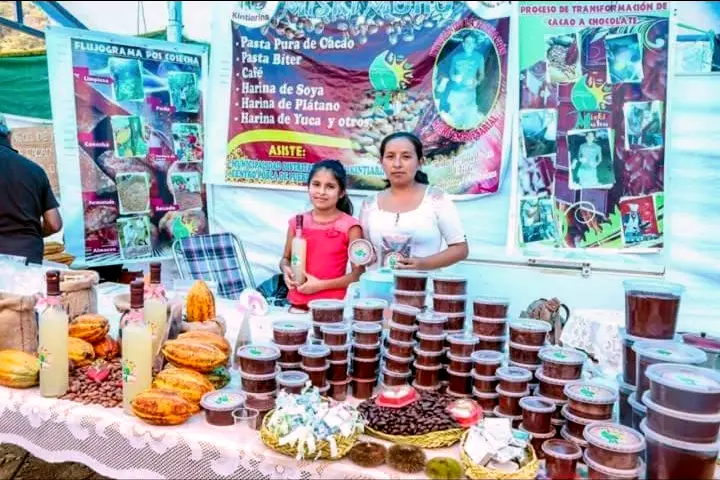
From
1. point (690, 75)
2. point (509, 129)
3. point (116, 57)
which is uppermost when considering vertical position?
point (116, 57)

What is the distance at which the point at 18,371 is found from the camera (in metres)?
1.81

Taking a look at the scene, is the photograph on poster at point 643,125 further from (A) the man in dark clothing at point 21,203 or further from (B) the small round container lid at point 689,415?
(A) the man in dark clothing at point 21,203

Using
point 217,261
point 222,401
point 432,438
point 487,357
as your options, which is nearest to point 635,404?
point 487,357

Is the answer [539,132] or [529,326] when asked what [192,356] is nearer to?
[529,326]

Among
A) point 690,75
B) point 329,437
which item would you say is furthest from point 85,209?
Result: point 690,75

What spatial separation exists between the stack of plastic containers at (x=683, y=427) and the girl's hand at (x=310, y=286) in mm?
1671

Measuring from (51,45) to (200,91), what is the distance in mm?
1074

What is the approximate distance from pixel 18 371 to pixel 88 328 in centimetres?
24

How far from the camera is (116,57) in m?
4.10

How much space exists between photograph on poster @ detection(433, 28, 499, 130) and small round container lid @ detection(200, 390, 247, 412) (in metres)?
2.70

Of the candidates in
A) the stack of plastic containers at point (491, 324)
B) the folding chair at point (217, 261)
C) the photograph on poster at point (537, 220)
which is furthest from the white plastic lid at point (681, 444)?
the folding chair at point (217, 261)

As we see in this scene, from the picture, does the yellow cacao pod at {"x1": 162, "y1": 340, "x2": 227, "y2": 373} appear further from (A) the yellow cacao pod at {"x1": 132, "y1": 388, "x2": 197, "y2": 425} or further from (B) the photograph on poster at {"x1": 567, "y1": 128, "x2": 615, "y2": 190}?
(B) the photograph on poster at {"x1": 567, "y1": 128, "x2": 615, "y2": 190}

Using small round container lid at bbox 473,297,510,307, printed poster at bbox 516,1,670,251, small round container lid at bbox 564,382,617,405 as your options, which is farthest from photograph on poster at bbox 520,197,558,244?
small round container lid at bbox 564,382,617,405

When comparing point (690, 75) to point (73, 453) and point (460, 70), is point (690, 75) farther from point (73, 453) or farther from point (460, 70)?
point (73, 453)
